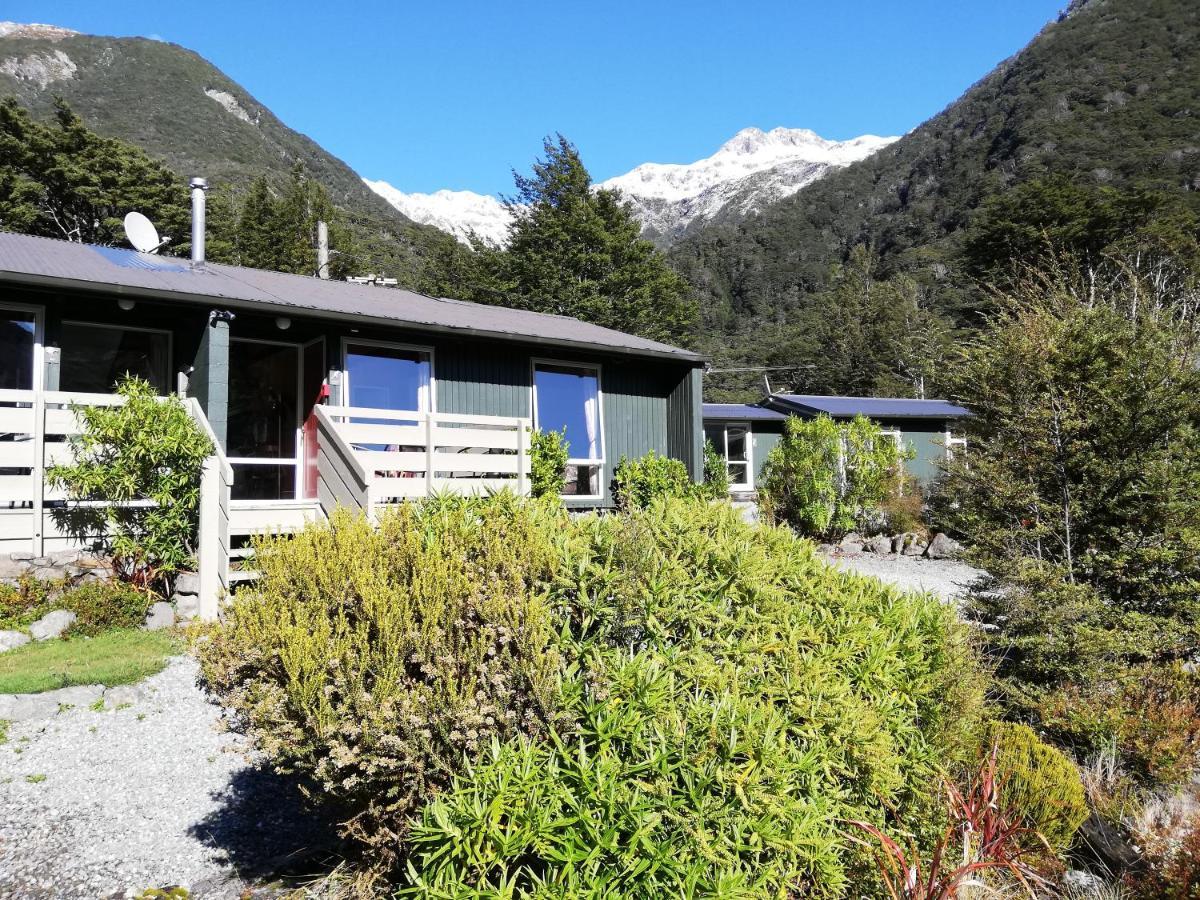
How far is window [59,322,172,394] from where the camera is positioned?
8.98m

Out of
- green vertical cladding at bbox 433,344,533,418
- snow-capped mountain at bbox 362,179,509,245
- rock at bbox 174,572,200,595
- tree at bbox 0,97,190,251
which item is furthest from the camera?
snow-capped mountain at bbox 362,179,509,245

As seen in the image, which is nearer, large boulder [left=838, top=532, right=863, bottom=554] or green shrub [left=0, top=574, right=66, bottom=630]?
green shrub [left=0, top=574, right=66, bottom=630]

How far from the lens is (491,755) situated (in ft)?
7.12

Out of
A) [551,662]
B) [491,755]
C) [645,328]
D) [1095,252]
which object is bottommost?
[491,755]

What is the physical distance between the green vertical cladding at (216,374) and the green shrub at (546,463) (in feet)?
12.2

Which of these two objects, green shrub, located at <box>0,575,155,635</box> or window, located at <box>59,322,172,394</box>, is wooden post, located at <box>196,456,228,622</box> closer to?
green shrub, located at <box>0,575,155,635</box>

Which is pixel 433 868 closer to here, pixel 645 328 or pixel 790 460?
pixel 790 460

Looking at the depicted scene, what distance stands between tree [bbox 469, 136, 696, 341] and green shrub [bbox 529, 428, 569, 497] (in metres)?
23.0

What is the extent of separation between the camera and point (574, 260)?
33.8m

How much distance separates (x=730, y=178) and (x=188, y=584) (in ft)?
607

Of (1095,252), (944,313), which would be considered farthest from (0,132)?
(944,313)

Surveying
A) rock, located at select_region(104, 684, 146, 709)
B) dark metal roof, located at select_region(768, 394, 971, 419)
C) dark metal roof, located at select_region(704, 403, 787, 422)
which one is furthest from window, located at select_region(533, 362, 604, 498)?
dark metal roof, located at select_region(768, 394, 971, 419)

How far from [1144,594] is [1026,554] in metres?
0.81

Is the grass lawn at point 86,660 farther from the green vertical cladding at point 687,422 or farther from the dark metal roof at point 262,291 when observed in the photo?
the green vertical cladding at point 687,422
